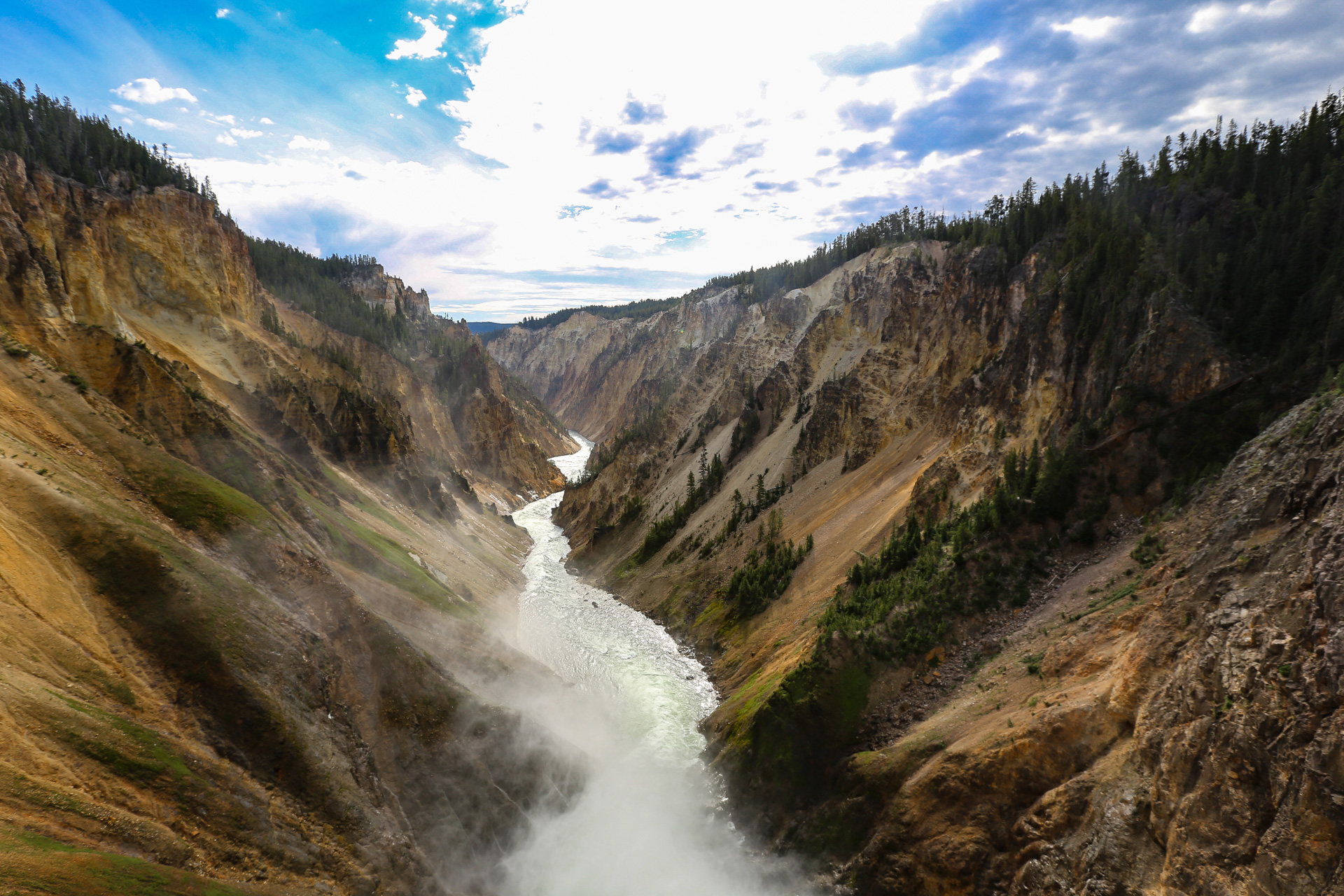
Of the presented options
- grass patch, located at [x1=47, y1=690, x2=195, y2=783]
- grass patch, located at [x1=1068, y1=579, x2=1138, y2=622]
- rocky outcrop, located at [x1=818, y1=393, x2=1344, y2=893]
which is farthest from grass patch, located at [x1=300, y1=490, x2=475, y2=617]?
grass patch, located at [x1=1068, y1=579, x2=1138, y2=622]

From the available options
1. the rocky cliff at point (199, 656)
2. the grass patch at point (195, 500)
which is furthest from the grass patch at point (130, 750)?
the grass patch at point (195, 500)

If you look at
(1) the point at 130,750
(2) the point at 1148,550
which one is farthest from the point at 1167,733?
(1) the point at 130,750

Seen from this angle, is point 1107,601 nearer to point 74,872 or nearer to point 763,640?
point 763,640

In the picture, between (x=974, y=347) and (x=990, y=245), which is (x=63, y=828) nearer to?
(x=974, y=347)

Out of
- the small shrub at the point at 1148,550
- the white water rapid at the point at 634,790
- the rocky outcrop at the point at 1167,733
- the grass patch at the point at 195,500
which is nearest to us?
the rocky outcrop at the point at 1167,733

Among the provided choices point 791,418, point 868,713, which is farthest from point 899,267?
point 868,713

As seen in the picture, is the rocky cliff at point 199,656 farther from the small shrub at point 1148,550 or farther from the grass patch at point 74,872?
Result: the small shrub at point 1148,550
